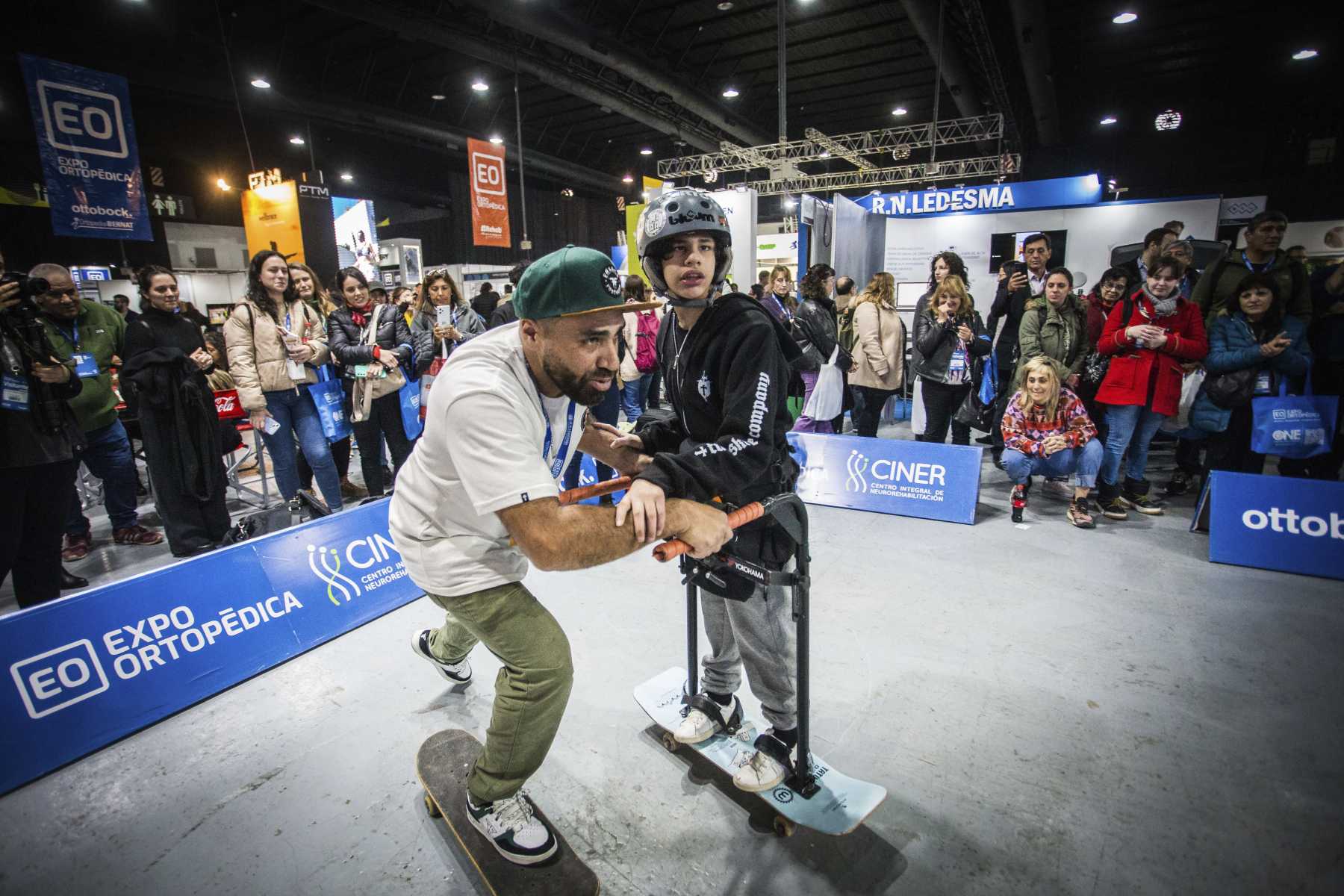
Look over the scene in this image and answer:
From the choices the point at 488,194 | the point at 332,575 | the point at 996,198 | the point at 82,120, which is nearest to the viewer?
the point at 332,575

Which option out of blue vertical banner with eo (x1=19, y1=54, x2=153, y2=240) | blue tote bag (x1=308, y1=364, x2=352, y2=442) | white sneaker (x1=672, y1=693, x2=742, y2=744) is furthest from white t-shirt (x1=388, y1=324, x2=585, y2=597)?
blue vertical banner with eo (x1=19, y1=54, x2=153, y2=240)

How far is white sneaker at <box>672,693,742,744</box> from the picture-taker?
2.15m

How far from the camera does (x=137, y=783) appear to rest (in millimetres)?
2191

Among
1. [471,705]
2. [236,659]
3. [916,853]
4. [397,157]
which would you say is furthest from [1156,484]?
[397,157]

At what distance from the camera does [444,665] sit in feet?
8.21

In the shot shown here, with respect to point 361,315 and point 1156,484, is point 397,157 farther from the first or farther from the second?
point 1156,484

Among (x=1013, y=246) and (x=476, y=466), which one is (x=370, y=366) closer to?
(x=476, y=466)

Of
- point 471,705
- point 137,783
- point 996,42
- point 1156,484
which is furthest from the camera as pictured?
point 996,42

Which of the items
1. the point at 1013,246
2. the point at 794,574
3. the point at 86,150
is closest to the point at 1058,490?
the point at 794,574

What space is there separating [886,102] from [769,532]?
64.7 feet

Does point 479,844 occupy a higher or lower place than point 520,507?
lower

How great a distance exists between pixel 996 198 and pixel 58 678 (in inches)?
452

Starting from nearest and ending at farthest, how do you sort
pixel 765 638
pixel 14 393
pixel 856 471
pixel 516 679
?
pixel 516 679
pixel 765 638
pixel 14 393
pixel 856 471

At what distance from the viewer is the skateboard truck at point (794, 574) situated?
163cm
